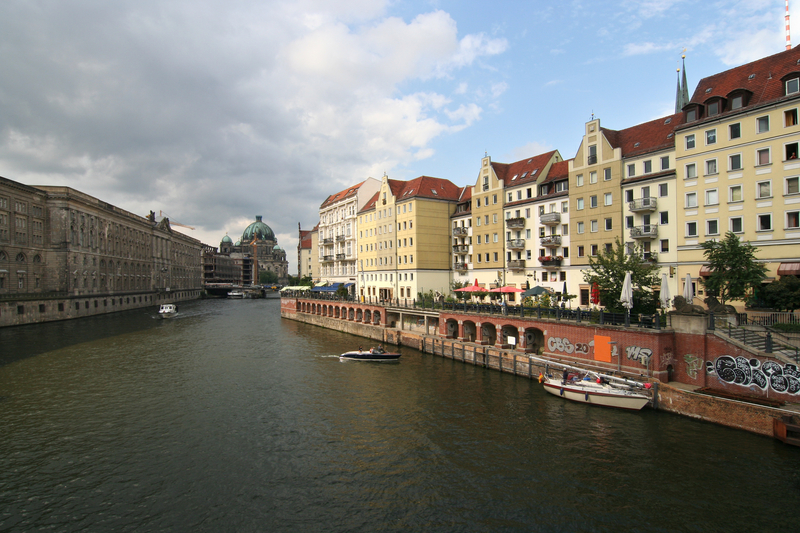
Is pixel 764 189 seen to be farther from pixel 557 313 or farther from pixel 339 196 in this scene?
pixel 339 196

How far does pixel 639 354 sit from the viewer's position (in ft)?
104

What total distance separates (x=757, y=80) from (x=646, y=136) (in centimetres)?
1048

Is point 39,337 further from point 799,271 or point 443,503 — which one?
point 799,271

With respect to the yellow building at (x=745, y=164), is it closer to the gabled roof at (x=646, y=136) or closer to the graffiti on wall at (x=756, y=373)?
the gabled roof at (x=646, y=136)

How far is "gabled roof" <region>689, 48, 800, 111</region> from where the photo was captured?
36.3 m

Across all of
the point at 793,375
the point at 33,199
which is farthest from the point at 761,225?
the point at 33,199

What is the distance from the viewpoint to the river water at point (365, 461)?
1777cm

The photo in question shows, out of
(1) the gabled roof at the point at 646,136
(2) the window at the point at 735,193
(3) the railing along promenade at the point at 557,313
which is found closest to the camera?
(3) the railing along promenade at the point at 557,313

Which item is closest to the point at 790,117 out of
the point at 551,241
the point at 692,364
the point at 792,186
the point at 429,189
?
the point at 792,186

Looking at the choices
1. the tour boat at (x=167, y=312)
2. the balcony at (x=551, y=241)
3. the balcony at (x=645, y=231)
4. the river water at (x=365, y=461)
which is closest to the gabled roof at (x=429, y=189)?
the balcony at (x=551, y=241)

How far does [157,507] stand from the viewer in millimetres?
18516

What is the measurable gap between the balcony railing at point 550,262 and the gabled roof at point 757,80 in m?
21.4

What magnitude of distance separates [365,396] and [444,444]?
11131 mm

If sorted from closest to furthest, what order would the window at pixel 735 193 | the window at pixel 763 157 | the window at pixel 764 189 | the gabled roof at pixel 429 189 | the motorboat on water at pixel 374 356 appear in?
the window at pixel 763 157
the window at pixel 764 189
the window at pixel 735 193
the motorboat on water at pixel 374 356
the gabled roof at pixel 429 189
